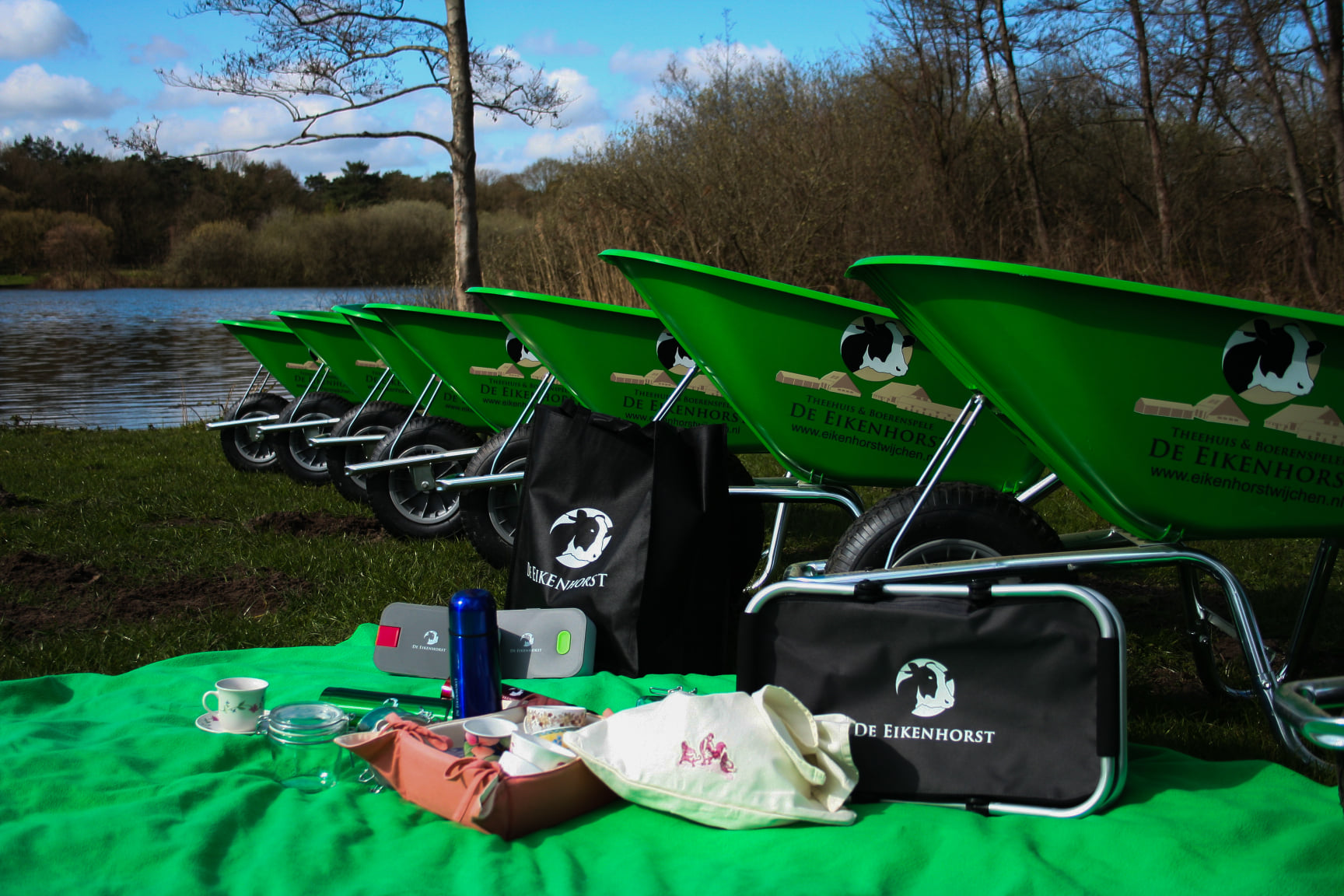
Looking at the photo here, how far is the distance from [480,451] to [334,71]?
21.1 ft

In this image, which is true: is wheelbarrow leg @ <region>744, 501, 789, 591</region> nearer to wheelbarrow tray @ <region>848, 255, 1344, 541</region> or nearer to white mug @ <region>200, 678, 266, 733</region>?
wheelbarrow tray @ <region>848, 255, 1344, 541</region>

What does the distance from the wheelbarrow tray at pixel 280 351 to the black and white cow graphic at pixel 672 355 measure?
3.93 m

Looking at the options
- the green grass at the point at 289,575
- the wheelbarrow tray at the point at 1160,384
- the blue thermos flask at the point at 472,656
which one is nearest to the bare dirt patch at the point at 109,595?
the green grass at the point at 289,575

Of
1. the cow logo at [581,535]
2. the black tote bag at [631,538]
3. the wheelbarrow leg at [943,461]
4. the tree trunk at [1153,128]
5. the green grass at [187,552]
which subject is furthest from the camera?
the tree trunk at [1153,128]

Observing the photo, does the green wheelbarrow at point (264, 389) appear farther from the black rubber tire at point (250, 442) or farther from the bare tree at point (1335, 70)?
the bare tree at point (1335, 70)

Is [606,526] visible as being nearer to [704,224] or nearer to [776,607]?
[776,607]

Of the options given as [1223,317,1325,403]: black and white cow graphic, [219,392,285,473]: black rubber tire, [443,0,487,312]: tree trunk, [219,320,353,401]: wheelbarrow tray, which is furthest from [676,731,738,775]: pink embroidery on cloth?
[443,0,487,312]: tree trunk

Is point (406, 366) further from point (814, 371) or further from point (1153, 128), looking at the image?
point (1153, 128)

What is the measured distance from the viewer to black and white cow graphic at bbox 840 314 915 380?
11.1ft

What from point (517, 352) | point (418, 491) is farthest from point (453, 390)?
point (418, 491)

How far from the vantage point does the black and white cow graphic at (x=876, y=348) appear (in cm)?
338

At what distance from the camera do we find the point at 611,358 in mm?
4348

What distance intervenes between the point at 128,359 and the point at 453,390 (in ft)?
47.6

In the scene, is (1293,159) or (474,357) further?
(1293,159)
